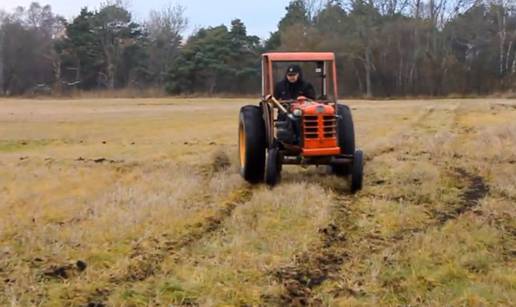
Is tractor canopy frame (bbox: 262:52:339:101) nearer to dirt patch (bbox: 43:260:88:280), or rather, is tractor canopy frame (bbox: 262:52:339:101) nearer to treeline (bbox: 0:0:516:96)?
dirt patch (bbox: 43:260:88:280)

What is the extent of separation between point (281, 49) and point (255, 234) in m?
52.6

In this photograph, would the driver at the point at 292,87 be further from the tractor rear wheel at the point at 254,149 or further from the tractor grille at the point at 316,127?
the tractor grille at the point at 316,127

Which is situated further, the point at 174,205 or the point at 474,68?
the point at 474,68

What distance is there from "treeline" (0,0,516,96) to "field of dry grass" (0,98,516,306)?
4203 cm

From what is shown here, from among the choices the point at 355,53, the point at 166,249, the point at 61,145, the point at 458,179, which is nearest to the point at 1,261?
the point at 166,249

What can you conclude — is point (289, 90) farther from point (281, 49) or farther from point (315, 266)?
point (281, 49)

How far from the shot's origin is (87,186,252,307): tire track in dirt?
5141 millimetres

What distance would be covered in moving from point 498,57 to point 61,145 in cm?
4304

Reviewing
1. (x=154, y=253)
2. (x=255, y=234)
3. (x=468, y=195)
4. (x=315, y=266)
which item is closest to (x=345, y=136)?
(x=468, y=195)

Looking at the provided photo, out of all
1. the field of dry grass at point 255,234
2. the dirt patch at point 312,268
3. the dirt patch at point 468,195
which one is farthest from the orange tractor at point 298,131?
the dirt patch at point 312,268

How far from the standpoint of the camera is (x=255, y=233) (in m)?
6.67

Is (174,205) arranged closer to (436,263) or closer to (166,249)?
(166,249)

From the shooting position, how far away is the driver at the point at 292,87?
10141 millimetres

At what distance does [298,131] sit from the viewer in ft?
30.9
